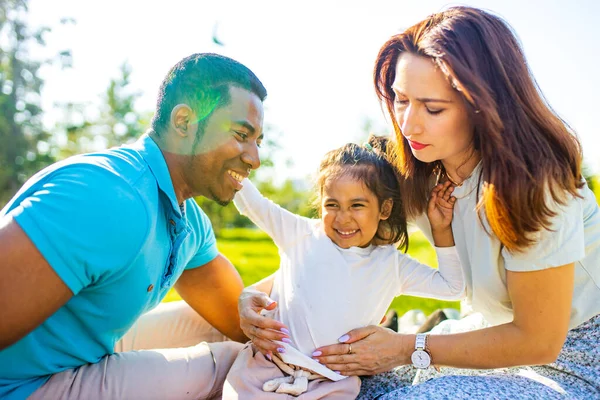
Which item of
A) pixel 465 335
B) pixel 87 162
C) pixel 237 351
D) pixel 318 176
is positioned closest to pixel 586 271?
pixel 465 335

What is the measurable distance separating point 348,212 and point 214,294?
0.95m

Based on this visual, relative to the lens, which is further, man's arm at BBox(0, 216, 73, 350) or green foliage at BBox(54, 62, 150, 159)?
green foliage at BBox(54, 62, 150, 159)

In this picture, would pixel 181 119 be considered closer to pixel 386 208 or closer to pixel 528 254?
pixel 386 208

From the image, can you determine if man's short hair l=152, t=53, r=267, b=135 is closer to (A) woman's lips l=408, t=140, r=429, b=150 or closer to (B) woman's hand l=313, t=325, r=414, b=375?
(A) woman's lips l=408, t=140, r=429, b=150

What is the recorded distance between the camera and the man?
5.92 ft

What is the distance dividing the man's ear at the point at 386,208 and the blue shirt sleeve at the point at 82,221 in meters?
1.38

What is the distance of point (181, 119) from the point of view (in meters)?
2.42

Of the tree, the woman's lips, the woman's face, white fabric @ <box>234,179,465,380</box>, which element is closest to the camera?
the woman's face

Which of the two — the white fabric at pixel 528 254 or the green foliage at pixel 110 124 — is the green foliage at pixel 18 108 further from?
the white fabric at pixel 528 254

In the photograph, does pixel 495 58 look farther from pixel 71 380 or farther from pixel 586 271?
pixel 71 380

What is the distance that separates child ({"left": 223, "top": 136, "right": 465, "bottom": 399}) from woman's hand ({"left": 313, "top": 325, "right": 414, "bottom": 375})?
5cm

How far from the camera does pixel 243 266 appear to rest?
9.72 m

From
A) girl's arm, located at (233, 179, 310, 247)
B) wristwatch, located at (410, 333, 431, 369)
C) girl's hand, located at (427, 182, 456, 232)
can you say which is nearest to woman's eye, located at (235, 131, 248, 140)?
girl's arm, located at (233, 179, 310, 247)

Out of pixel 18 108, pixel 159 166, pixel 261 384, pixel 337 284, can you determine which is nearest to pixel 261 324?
pixel 261 384
